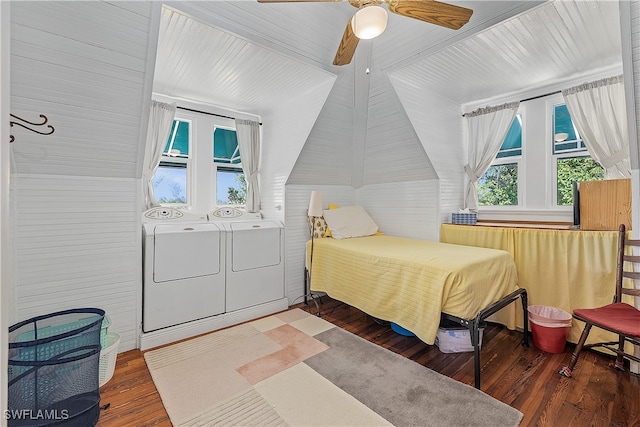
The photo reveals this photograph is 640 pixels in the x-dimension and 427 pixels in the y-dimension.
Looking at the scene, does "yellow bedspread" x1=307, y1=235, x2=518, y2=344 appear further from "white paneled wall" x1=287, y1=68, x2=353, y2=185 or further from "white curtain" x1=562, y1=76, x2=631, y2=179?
"white curtain" x1=562, y1=76, x2=631, y2=179

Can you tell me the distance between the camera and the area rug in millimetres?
1617

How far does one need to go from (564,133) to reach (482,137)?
0.75 meters

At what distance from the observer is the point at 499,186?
3.43 m

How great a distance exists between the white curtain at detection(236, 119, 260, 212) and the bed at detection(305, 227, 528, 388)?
1.27 m

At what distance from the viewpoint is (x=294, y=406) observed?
171 cm

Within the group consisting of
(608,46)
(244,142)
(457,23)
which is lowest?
(244,142)

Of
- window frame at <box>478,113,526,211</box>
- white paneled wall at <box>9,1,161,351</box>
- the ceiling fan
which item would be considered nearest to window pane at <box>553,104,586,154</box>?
window frame at <box>478,113,526,211</box>

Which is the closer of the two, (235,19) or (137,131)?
(235,19)

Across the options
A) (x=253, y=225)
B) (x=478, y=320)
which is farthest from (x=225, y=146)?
(x=478, y=320)

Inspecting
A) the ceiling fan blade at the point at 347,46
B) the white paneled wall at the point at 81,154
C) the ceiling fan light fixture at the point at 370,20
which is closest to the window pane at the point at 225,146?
the white paneled wall at the point at 81,154

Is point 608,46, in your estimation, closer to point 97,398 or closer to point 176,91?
point 176,91

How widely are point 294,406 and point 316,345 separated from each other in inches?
28.4

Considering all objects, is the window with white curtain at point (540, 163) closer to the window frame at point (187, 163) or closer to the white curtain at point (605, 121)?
the white curtain at point (605, 121)

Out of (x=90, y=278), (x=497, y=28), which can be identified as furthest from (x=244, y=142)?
(x=497, y=28)
